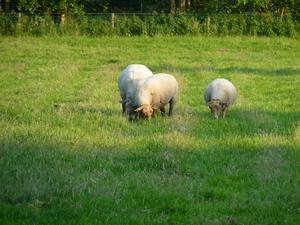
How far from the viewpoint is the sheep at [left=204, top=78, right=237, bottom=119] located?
51.9 feet

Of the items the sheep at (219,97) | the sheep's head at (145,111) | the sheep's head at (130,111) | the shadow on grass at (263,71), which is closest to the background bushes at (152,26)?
the shadow on grass at (263,71)

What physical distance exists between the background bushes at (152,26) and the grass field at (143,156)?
1335 centimetres

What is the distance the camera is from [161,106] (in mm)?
15781

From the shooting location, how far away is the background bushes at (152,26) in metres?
36.3

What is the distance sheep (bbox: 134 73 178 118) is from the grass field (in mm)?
359

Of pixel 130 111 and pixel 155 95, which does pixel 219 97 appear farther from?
pixel 130 111

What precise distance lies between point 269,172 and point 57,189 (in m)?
3.60

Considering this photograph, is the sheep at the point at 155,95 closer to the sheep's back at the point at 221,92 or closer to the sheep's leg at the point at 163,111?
the sheep's leg at the point at 163,111

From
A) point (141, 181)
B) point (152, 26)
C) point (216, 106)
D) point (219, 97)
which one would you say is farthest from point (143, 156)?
point (152, 26)

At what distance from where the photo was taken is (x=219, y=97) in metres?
16.0

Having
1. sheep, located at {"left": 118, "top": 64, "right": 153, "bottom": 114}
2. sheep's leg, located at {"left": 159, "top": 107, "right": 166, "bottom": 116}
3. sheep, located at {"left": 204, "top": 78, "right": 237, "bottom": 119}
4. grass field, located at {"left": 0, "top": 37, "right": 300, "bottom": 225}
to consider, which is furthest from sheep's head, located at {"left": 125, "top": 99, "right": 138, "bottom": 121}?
sheep, located at {"left": 204, "top": 78, "right": 237, "bottom": 119}

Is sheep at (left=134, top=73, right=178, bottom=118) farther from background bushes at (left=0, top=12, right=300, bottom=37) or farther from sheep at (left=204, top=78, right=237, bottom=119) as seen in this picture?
background bushes at (left=0, top=12, right=300, bottom=37)

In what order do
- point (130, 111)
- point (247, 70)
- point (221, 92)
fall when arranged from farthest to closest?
point (247, 70), point (221, 92), point (130, 111)

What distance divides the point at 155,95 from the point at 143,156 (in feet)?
14.8
